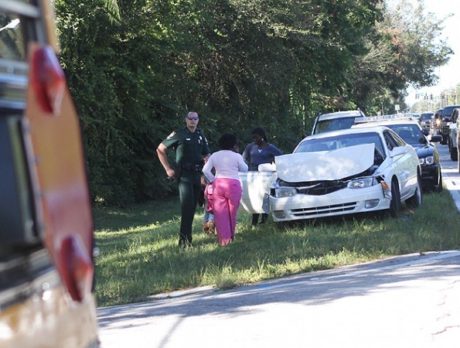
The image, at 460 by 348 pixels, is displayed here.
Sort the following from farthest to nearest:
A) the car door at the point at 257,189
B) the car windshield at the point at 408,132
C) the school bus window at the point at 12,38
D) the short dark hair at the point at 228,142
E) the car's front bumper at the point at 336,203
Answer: the car windshield at the point at 408,132 → the car door at the point at 257,189 → the car's front bumper at the point at 336,203 → the short dark hair at the point at 228,142 → the school bus window at the point at 12,38

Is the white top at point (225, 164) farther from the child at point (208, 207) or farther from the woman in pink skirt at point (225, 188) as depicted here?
the child at point (208, 207)

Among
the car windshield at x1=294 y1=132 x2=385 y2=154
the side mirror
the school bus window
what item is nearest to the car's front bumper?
the side mirror

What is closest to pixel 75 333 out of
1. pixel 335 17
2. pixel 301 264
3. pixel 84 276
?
pixel 84 276

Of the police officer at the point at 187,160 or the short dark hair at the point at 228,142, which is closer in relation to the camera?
the police officer at the point at 187,160

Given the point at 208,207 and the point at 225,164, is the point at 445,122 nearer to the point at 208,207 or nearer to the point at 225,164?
the point at 208,207

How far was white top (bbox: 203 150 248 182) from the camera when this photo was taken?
11297mm

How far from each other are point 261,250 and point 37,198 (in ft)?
27.6

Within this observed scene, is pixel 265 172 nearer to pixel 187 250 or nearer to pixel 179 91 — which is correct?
pixel 187 250

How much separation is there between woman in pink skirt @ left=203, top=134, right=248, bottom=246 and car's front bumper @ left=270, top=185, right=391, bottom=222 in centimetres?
110

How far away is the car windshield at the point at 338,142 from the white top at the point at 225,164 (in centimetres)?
254

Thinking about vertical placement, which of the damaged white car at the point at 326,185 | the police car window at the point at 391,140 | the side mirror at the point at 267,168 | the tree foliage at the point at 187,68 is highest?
the tree foliage at the point at 187,68

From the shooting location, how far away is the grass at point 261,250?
925 centimetres

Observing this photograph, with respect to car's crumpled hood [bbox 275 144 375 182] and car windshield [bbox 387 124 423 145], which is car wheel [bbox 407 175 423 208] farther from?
car windshield [bbox 387 124 423 145]

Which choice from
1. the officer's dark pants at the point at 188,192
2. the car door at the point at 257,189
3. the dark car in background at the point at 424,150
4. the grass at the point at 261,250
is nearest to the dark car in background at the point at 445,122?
the dark car in background at the point at 424,150
